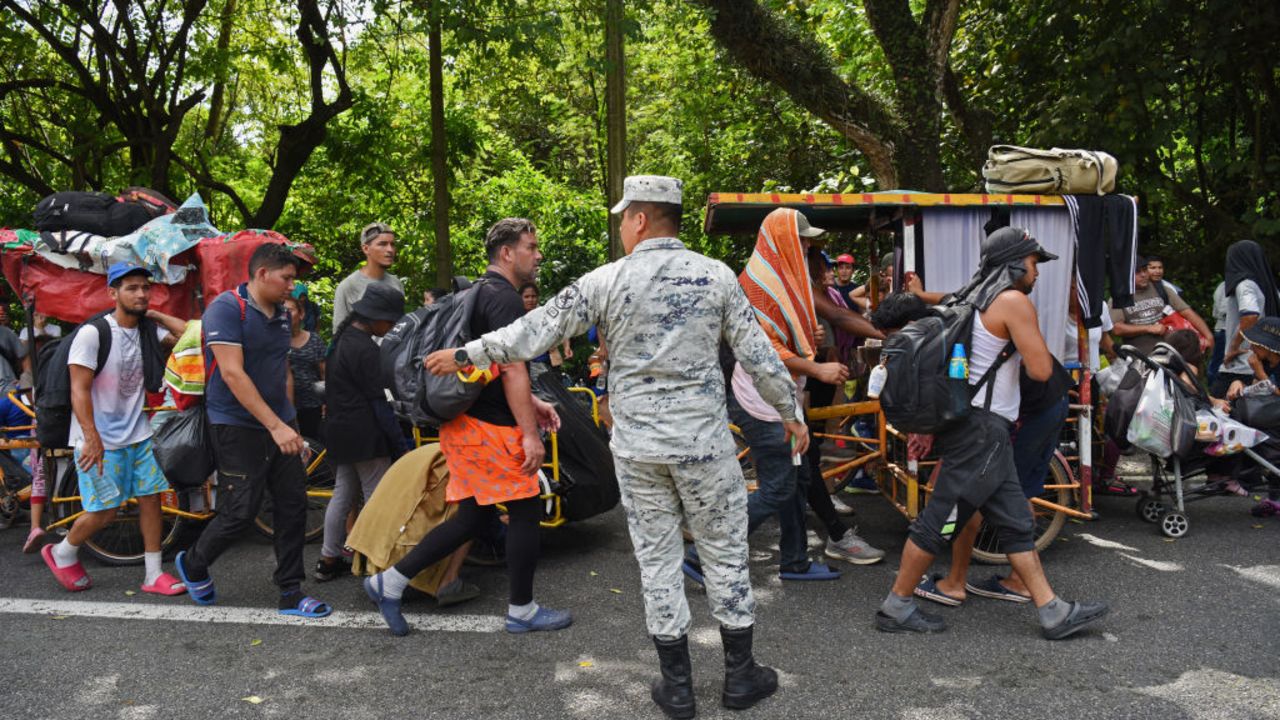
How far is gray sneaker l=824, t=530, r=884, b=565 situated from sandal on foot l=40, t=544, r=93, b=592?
423 cm

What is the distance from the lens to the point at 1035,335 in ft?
13.6

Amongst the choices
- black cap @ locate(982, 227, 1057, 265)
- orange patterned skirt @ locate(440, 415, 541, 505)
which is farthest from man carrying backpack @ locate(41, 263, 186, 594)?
black cap @ locate(982, 227, 1057, 265)

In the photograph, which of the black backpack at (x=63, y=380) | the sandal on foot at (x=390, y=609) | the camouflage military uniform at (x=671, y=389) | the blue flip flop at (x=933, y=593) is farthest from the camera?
the black backpack at (x=63, y=380)

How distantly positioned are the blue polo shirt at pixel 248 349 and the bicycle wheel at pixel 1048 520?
3.91 metres

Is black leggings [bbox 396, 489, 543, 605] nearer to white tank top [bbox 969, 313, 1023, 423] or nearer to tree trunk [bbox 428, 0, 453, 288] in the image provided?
white tank top [bbox 969, 313, 1023, 423]

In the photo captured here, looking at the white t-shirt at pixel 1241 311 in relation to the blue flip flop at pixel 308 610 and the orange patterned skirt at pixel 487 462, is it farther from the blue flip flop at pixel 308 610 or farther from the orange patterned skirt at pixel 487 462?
the blue flip flop at pixel 308 610

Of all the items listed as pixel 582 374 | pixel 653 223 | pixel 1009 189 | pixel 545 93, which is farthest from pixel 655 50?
pixel 653 223

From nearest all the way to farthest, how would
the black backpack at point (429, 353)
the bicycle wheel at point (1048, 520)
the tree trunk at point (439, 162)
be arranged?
1. the black backpack at point (429, 353)
2. the bicycle wheel at point (1048, 520)
3. the tree trunk at point (439, 162)

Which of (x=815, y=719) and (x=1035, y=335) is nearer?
(x=815, y=719)

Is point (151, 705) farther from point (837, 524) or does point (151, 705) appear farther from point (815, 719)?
point (837, 524)

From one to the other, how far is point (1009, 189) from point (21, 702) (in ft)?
18.9

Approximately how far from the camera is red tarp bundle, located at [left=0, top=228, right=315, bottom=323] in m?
6.26

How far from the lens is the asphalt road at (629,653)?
365 centimetres

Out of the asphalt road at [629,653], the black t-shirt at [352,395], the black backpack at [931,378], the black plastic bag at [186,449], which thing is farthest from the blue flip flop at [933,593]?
the black plastic bag at [186,449]
